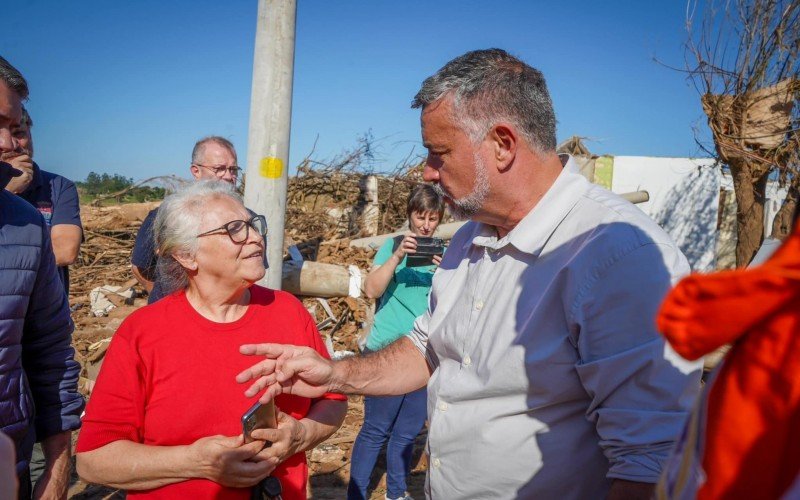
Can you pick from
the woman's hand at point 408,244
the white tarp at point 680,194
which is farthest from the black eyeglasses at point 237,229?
the white tarp at point 680,194

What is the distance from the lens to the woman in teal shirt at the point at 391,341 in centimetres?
422

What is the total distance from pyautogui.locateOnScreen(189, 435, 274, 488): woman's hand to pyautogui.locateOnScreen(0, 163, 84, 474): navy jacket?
25.8 inches

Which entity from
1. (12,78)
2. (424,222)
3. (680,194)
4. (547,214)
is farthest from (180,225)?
(680,194)

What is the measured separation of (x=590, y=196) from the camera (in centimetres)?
184

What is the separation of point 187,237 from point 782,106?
7.45 m

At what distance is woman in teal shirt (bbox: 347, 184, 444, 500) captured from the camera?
4.22 meters

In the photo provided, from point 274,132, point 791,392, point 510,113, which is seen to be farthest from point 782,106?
point 791,392

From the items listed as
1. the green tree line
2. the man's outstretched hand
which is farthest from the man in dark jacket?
the green tree line

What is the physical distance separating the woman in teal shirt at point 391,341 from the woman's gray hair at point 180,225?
5.78 ft

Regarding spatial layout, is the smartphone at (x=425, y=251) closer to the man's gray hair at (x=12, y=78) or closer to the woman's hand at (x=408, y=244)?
the woman's hand at (x=408, y=244)

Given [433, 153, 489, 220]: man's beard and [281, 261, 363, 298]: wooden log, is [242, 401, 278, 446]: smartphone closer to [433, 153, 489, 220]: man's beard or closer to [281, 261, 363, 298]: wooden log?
[433, 153, 489, 220]: man's beard

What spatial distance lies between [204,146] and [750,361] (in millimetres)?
4324

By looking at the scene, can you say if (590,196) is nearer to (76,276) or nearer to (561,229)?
(561,229)

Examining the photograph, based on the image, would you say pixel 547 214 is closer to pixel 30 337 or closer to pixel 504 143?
pixel 504 143
